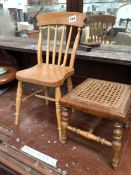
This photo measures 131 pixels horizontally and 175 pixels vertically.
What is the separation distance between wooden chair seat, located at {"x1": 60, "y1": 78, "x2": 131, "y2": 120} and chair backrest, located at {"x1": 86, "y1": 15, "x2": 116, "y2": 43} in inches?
32.5

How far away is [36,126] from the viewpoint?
1.60 metres

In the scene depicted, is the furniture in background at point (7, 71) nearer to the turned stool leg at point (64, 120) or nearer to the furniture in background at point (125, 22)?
the turned stool leg at point (64, 120)

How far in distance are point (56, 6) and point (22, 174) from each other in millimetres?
1705

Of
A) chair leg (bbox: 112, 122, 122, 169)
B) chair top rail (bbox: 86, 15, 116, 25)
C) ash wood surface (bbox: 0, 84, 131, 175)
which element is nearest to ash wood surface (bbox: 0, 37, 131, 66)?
chair top rail (bbox: 86, 15, 116, 25)

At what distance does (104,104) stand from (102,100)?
2.1 inches

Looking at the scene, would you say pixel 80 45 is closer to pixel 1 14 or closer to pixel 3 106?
pixel 3 106

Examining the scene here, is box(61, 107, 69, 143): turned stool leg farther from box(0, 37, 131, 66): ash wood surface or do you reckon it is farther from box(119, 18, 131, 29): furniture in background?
box(119, 18, 131, 29): furniture in background

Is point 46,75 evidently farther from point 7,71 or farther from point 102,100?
point 7,71

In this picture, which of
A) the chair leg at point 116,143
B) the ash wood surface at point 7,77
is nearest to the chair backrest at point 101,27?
the ash wood surface at point 7,77

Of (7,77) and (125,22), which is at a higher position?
(125,22)

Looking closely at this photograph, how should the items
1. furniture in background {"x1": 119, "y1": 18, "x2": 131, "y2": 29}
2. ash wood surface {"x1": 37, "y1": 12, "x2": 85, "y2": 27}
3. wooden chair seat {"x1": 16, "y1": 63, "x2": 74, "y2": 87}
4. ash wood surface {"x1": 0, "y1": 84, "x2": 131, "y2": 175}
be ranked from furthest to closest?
furniture in background {"x1": 119, "y1": 18, "x2": 131, "y2": 29}
ash wood surface {"x1": 37, "y1": 12, "x2": 85, "y2": 27}
wooden chair seat {"x1": 16, "y1": 63, "x2": 74, "y2": 87}
ash wood surface {"x1": 0, "y1": 84, "x2": 131, "y2": 175}

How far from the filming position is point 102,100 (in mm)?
1203

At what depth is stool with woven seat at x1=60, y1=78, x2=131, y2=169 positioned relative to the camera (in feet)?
3.55

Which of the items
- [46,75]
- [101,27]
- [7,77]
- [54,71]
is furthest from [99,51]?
[7,77]
